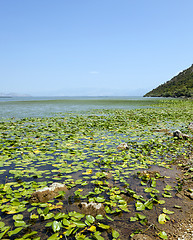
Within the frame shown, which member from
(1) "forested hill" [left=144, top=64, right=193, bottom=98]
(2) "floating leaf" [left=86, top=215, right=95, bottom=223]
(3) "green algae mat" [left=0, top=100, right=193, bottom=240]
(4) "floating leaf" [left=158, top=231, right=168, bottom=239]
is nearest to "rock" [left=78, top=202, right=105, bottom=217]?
(3) "green algae mat" [left=0, top=100, right=193, bottom=240]

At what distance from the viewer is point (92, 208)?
379cm

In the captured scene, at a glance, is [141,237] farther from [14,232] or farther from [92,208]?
[14,232]

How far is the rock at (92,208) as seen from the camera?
3718 mm

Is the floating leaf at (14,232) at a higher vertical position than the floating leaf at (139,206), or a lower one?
higher

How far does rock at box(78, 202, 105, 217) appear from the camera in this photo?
12.2ft

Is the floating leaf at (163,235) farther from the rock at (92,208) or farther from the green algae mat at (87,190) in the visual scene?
the rock at (92,208)

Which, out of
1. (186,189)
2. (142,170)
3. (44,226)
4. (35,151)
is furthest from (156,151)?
(44,226)

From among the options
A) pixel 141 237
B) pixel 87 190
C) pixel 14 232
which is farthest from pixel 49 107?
pixel 141 237

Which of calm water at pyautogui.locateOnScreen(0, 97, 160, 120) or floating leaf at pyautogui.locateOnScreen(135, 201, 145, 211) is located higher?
calm water at pyautogui.locateOnScreen(0, 97, 160, 120)

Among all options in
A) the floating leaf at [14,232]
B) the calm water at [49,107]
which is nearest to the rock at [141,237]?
the floating leaf at [14,232]

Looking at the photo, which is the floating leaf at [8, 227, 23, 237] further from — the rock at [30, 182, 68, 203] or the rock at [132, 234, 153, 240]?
the rock at [132, 234, 153, 240]

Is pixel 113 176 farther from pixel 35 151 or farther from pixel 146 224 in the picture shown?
pixel 35 151

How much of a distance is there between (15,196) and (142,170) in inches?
159

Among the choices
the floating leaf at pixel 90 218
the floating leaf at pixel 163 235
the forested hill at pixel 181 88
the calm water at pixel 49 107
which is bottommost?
the floating leaf at pixel 163 235
